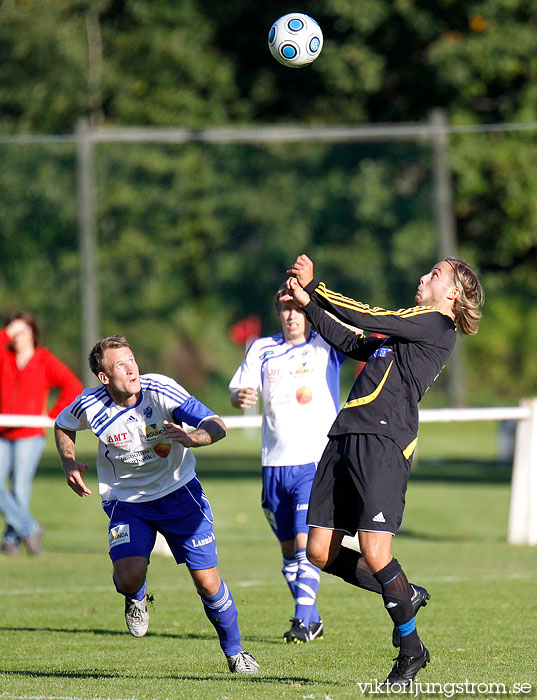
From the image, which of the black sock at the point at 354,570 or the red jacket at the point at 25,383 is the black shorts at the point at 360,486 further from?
the red jacket at the point at 25,383

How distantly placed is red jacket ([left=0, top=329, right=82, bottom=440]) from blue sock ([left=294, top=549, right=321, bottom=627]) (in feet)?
15.6

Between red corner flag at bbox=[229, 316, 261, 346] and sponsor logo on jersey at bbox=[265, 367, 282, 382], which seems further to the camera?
red corner flag at bbox=[229, 316, 261, 346]

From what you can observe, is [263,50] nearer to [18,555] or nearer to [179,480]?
[18,555]

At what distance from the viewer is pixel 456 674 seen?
5.73 metres

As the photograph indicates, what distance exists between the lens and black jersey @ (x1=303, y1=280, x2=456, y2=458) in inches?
218

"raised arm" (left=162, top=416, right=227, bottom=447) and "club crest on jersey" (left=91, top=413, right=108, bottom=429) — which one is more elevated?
"raised arm" (left=162, top=416, right=227, bottom=447)

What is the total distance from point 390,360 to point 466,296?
21.2 inches

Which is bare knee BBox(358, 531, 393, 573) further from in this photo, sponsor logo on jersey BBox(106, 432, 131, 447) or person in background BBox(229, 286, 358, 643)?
person in background BBox(229, 286, 358, 643)

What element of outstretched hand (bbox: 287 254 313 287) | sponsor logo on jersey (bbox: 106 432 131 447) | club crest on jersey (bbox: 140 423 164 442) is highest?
outstretched hand (bbox: 287 254 313 287)

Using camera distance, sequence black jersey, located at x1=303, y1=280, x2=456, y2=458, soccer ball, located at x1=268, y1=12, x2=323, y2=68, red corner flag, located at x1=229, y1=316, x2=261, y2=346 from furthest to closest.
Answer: red corner flag, located at x1=229, y1=316, x2=261, y2=346 < soccer ball, located at x1=268, y1=12, x2=323, y2=68 < black jersey, located at x1=303, y1=280, x2=456, y2=458

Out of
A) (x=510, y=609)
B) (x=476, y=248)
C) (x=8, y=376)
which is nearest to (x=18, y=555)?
(x=8, y=376)

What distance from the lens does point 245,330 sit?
69.8 ft

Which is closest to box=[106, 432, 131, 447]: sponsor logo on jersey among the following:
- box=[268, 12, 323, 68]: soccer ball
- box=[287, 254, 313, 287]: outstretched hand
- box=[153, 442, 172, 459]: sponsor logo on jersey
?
box=[153, 442, 172, 459]: sponsor logo on jersey

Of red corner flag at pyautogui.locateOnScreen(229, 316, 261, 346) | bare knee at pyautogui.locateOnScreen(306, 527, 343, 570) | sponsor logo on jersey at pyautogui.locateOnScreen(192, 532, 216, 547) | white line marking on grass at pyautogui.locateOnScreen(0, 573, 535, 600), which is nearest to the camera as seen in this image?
bare knee at pyautogui.locateOnScreen(306, 527, 343, 570)
